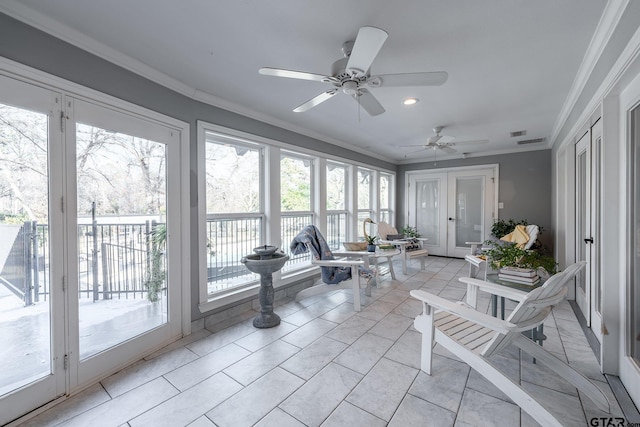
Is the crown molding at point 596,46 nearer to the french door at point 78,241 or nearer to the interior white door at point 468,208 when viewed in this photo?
the interior white door at point 468,208

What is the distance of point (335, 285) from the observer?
334 cm

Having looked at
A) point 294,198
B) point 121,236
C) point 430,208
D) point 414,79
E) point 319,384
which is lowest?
point 319,384

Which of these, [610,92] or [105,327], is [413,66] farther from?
[105,327]

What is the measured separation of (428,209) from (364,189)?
1.86 metres

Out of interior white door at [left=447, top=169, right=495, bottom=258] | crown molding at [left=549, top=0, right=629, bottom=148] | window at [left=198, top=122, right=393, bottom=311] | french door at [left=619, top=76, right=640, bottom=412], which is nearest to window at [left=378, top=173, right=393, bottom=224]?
interior white door at [left=447, top=169, right=495, bottom=258]

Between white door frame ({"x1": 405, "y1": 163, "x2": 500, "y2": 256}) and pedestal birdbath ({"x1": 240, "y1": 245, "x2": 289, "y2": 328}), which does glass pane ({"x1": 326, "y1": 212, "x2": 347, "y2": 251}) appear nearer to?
Result: pedestal birdbath ({"x1": 240, "y1": 245, "x2": 289, "y2": 328})

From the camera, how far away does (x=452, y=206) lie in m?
6.14

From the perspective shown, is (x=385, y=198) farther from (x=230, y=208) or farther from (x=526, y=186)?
(x=230, y=208)

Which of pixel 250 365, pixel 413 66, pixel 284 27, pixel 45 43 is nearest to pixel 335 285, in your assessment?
pixel 250 365

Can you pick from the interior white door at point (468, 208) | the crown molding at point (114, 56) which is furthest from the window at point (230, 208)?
the interior white door at point (468, 208)

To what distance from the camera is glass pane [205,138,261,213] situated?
2.98 m

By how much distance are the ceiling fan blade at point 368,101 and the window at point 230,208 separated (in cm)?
166

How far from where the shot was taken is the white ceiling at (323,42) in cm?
154

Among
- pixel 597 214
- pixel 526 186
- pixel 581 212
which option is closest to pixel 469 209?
pixel 526 186
